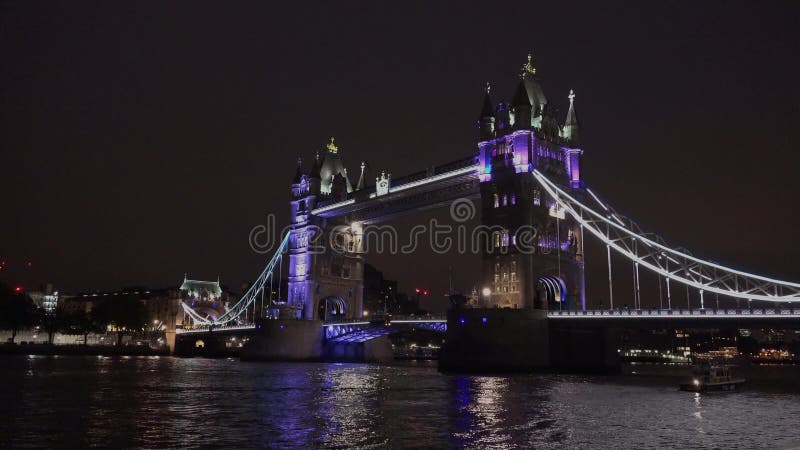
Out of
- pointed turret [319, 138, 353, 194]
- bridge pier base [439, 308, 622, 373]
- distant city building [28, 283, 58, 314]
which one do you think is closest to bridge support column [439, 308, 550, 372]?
bridge pier base [439, 308, 622, 373]

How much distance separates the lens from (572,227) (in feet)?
196

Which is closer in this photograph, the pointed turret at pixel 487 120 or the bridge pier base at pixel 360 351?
the pointed turret at pixel 487 120

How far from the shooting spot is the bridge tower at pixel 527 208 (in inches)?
2190

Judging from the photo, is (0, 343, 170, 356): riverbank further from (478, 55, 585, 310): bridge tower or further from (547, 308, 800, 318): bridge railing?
(547, 308, 800, 318): bridge railing

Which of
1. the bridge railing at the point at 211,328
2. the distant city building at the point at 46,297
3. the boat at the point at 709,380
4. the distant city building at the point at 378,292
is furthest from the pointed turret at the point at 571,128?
the distant city building at the point at 46,297

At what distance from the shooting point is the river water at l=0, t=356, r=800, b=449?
20.7 meters

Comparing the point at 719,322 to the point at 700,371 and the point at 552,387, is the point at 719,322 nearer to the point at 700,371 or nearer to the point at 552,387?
the point at 700,371

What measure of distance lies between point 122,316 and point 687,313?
98.4 m

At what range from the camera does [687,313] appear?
44031mm

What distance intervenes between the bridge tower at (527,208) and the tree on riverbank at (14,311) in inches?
2994

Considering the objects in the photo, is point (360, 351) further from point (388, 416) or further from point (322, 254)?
point (388, 416)

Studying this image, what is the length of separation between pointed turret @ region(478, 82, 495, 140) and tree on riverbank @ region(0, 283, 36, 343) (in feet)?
251

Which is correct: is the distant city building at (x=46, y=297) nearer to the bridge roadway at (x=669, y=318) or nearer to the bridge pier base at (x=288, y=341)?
the bridge pier base at (x=288, y=341)

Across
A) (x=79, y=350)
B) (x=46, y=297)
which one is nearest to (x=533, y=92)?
(x=79, y=350)
